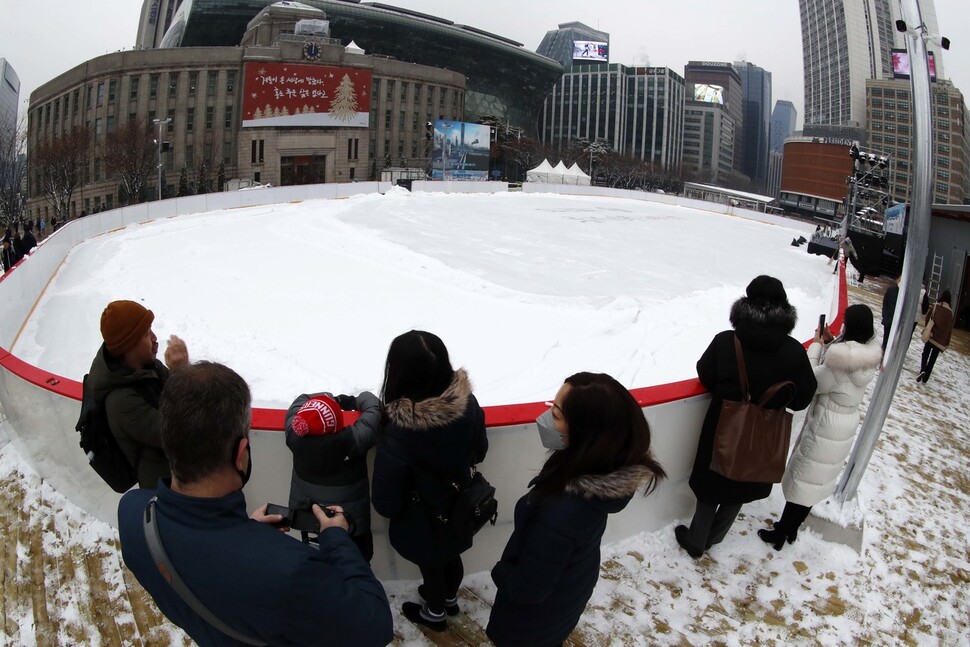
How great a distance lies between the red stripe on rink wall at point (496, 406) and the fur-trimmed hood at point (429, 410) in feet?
1.94

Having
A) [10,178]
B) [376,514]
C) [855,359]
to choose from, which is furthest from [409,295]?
[10,178]

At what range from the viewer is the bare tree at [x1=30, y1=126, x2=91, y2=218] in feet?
123

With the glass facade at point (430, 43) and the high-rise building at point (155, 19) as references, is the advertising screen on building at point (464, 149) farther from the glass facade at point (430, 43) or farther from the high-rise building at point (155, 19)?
the high-rise building at point (155, 19)

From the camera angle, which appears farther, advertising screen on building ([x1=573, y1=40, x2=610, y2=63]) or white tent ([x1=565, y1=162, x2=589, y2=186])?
advertising screen on building ([x1=573, y1=40, x2=610, y2=63])

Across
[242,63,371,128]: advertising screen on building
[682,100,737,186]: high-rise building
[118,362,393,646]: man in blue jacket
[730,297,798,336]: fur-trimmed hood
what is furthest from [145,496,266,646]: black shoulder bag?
[682,100,737,186]: high-rise building

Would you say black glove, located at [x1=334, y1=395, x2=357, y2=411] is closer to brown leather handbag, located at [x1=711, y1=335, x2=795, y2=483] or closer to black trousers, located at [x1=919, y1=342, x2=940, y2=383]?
brown leather handbag, located at [x1=711, y1=335, x2=795, y2=483]

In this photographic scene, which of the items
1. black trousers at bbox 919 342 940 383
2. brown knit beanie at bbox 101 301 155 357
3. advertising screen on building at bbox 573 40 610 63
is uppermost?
advertising screen on building at bbox 573 40 610 63

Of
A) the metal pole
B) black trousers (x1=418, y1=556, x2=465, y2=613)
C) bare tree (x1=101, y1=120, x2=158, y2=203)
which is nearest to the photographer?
black trousers (x1=418, y1=556, x2=465, y2=613)

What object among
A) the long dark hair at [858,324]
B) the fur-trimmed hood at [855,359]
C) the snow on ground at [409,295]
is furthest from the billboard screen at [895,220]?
the fur-trimmed hood at [855,359]

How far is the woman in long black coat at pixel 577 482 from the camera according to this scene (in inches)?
78.4

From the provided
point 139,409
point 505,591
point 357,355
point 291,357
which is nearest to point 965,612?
point 505,591

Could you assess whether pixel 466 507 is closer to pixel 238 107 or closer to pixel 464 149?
pixel 464 149

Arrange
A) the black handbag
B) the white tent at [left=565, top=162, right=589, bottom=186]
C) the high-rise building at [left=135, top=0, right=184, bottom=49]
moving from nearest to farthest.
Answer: the black handbag, the white tent at [left=565, top=162, right=589, bottom=186], the high-rise building at [left=135, top=0, right=184, bottom=49]

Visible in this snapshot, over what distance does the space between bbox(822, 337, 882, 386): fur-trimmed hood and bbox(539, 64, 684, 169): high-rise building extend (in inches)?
5682
